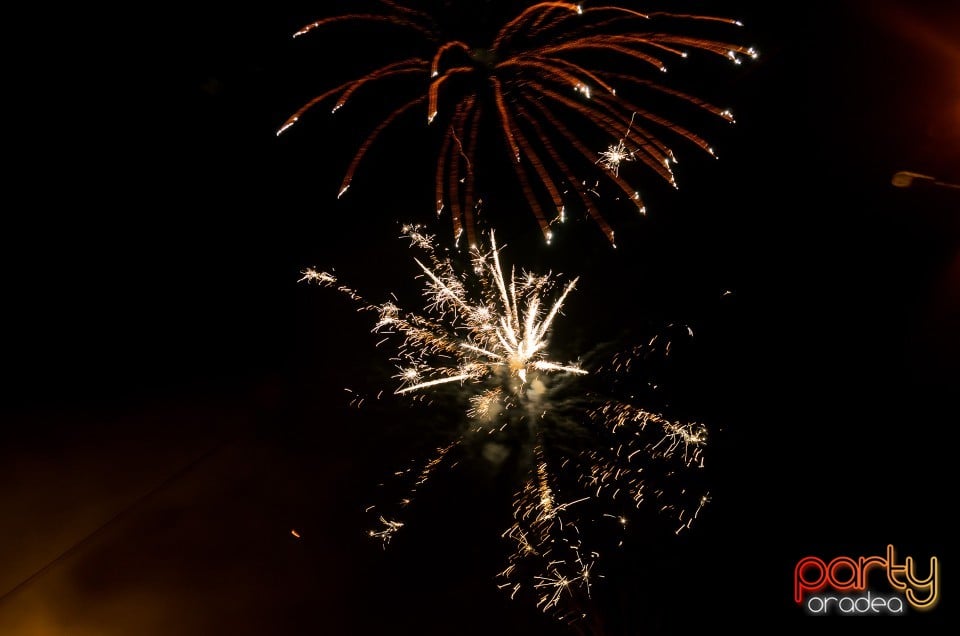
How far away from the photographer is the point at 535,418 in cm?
626

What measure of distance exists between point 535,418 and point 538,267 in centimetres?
168

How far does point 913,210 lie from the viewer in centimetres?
604

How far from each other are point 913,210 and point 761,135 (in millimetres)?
1637

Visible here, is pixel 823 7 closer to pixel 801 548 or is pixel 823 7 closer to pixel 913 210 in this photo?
pixel 913 210

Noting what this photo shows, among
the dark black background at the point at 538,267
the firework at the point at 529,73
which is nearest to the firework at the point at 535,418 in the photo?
the dark black background at the point at 538,267

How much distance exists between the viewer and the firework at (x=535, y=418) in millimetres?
5523

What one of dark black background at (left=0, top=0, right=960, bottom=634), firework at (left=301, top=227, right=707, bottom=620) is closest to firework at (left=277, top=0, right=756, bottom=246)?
dark black background at (left=0, top=0, right=960, bottom=634)

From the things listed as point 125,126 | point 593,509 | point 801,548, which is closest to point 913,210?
point 801,548

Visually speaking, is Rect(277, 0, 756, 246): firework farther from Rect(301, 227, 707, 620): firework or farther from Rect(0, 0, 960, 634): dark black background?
Rect(301, 227, 707, 620): firework

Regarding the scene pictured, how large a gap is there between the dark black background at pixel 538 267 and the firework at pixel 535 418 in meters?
0.25

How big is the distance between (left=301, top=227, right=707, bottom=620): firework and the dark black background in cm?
25

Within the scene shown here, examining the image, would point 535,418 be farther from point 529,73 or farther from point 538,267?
point 529,73

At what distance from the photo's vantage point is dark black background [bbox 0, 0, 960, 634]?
5.46 meters

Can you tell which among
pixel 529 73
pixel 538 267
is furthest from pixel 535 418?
pixel 529 73
